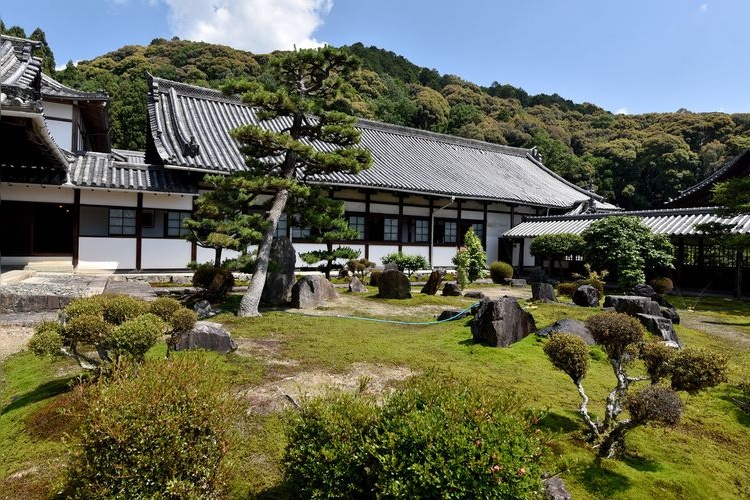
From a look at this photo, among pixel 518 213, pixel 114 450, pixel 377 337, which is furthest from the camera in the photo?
pixel 518 213

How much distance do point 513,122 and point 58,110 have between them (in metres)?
61.5

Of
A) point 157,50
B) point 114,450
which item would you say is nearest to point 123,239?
point 114,450

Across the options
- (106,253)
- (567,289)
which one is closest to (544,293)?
(567,289)

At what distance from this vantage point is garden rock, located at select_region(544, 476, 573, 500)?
10.6 ft

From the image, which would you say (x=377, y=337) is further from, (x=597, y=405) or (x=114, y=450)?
(x=114, y=450)

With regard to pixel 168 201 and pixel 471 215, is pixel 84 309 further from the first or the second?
pixel 471 215

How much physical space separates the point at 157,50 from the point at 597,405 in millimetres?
71177

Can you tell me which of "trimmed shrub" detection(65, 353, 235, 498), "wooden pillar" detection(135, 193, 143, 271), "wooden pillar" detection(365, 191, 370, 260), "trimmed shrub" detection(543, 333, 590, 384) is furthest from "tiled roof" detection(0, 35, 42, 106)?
"wooden pillar" detection(365, 191, 370, 260)

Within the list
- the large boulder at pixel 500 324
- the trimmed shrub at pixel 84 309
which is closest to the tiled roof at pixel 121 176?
the trimmed shrub at pixel 84 309

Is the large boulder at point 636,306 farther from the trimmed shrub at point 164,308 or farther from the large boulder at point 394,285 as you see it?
the trimmed shrub at point 164,308

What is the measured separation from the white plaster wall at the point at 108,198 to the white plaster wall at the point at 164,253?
56.0 inches

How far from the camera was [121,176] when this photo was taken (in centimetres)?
1548

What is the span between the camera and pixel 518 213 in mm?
26016

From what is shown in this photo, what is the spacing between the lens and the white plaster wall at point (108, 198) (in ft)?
50.0
